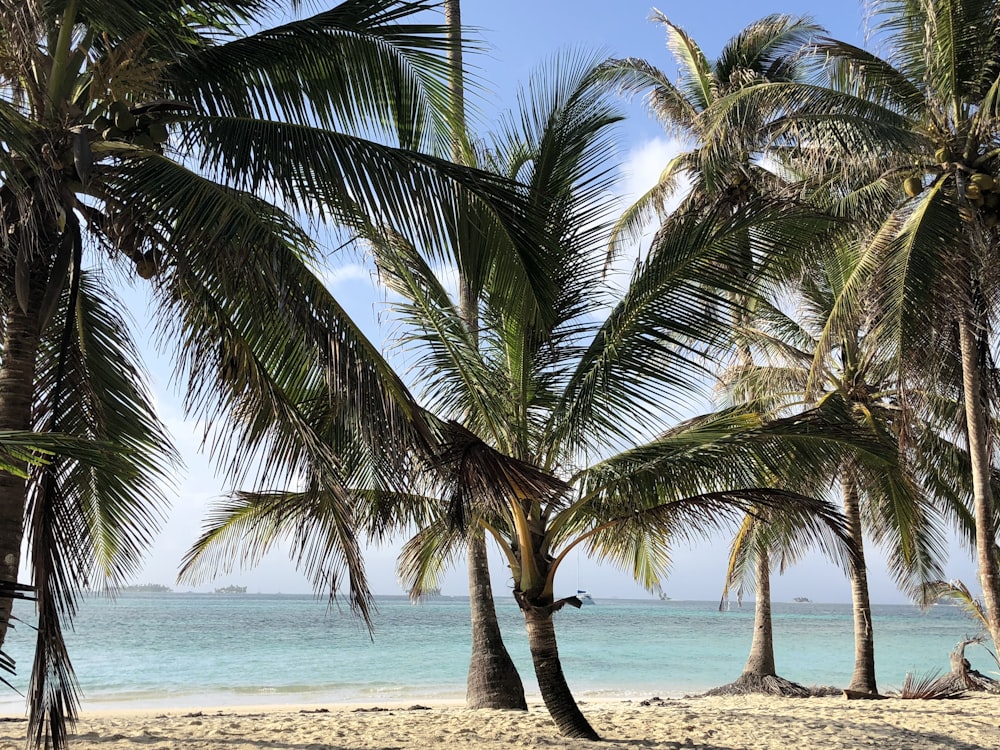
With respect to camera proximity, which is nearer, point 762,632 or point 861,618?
point 861,618

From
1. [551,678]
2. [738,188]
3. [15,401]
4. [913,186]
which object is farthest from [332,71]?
[738,188]

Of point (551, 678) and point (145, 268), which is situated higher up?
point (145, 268)

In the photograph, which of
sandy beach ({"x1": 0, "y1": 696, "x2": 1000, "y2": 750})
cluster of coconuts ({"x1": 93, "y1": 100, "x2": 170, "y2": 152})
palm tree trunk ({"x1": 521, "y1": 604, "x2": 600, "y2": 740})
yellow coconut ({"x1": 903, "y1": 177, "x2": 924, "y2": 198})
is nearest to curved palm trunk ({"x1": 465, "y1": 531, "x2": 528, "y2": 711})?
sandy beach ({"x1": 0, "y1": 696, "x2": 1000, "y2": 750})

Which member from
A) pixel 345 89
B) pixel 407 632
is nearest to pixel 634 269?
pixel 345 89

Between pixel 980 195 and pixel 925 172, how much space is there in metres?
0.56

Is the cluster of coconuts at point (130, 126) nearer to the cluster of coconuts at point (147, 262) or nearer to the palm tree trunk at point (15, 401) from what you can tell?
the cluster of coconuts at point (147, 262)

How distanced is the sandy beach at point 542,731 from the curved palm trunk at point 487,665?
51 centimetres

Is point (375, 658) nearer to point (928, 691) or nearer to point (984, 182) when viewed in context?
point (928, 691)

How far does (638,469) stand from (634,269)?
1.50 meters

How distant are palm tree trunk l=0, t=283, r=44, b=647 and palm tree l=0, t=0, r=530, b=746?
0.4 inches

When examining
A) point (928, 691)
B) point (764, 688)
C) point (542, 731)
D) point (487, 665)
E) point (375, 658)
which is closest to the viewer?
point (542, 731)

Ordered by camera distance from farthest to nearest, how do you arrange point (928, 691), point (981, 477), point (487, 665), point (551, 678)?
point (928, 691)
point (487, 665)
point (981, 477)
point (551, 678)

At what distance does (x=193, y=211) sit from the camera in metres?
4.54

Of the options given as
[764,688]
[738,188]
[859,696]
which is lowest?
[764,688]
